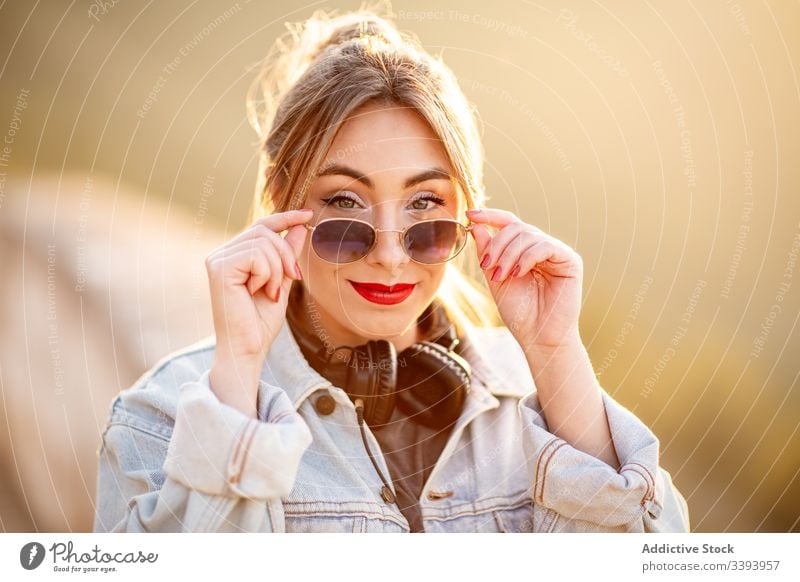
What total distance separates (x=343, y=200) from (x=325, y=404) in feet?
1.60

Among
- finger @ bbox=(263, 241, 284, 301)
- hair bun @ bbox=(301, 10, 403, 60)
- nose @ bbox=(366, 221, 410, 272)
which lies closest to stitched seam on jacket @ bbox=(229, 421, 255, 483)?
finger @ bbox=(263, 241, 284, 301)

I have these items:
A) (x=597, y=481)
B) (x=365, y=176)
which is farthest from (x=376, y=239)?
(x=597, y=481)

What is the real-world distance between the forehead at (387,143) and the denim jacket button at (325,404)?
54 centimetres

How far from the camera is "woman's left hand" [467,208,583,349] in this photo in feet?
5.74

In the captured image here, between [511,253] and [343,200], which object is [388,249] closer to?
[343,200]

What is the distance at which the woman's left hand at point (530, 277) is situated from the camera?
175cm

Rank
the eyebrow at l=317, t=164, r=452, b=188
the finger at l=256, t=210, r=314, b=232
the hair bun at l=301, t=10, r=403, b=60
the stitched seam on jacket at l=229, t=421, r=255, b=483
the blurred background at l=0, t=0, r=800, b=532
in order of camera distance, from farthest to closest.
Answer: the blurred background at l=0, t=0, r=800, b=532, the hair bun at l=301, t=10, r=403, b=60, the eyebrow at l=317, t=164, r=452, b=188, the finger at l=256, t=210, r=314, b=232, the stitched seam on jacket at l=229, t=421, r=255, b=483

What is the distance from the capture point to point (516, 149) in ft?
8.45

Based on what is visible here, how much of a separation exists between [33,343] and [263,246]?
4.13ft

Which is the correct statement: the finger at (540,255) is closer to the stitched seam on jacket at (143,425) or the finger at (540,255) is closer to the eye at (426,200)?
the eye at (426,200)

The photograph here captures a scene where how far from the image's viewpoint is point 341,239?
5.69 ft

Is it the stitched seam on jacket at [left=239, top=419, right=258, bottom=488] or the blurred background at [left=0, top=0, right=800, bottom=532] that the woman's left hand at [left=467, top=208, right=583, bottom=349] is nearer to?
the stitched seam on jacket at [left=239, top=419, right=258, bottom=488]

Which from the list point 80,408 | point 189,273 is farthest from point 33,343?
point 189,273
